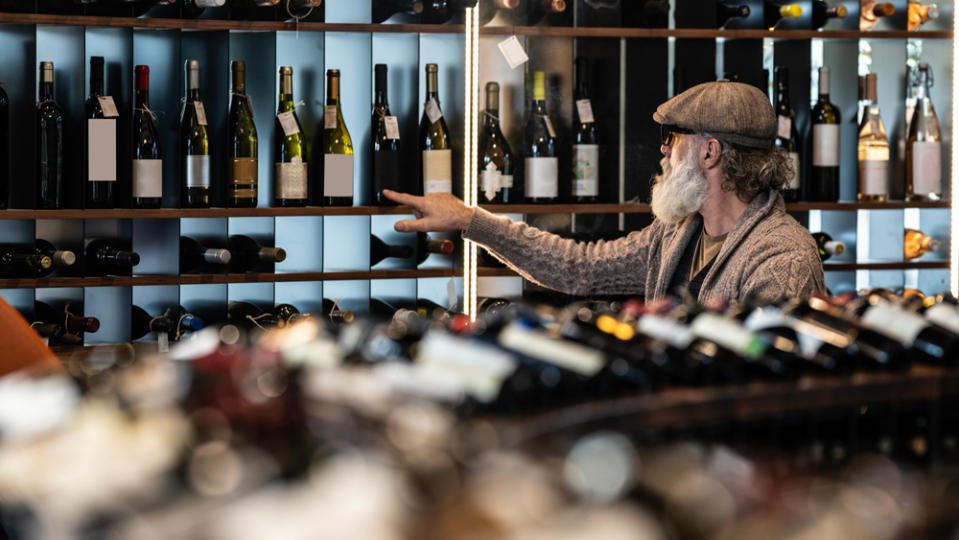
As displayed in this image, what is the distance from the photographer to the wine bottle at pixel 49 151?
259 centimetres

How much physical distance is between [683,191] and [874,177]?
38.2 inches

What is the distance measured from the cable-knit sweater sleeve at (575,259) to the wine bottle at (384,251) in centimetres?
34

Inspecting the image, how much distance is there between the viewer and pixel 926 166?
10.5 feet

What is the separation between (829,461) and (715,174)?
1505mm

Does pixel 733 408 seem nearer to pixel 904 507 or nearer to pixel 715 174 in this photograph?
pixel 904 507

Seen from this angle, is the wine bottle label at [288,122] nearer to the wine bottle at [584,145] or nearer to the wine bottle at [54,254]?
the wine bottle at [54,254]

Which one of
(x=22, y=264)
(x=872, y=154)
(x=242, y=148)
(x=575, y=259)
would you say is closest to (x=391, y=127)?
(x=242, y=148)

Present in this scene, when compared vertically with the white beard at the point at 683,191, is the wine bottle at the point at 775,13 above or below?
above

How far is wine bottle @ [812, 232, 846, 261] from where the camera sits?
3156 mm

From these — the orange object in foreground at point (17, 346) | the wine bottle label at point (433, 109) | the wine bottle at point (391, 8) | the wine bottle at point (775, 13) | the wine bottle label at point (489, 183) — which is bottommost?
the orange object in foreground at point (17, 346)

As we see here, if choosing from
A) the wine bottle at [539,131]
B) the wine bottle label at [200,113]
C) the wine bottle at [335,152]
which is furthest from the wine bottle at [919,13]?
the wine bottle label at [200,113]

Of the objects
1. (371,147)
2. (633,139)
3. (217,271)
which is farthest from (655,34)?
(217,271)

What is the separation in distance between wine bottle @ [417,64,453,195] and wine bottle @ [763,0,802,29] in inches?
39.0

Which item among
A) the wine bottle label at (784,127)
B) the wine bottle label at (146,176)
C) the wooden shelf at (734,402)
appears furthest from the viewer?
the wine bottle label at (784,127)
